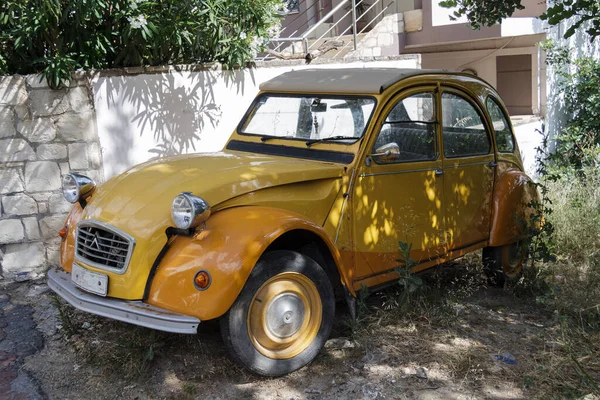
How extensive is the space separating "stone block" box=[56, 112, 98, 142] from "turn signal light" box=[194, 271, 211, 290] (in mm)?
3437

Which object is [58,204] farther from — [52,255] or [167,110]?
[167,110]

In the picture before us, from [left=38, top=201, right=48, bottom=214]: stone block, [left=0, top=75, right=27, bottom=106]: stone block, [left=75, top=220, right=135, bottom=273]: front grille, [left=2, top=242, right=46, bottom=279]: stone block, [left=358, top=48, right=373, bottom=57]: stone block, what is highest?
[left=358, top=48, right=373, bottom=57]: stone block

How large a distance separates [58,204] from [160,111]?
1501mm

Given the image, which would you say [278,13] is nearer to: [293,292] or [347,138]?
[347,138]

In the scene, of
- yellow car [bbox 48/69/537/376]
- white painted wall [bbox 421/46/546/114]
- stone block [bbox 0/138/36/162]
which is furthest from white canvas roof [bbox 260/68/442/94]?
white painted wall [bbox 421/46/546/114]

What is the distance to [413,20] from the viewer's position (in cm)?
1212

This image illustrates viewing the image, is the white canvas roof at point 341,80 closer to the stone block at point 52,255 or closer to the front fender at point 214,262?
the front fender at point 214,262

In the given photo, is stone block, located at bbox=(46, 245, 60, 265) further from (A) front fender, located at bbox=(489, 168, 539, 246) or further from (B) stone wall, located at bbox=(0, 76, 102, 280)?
(A) front fender, located at bbox=(489, 168, 539, 246)

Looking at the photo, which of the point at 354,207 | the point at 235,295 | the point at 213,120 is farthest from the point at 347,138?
the point at 213,120

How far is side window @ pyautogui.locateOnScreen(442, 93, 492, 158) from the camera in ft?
17.3

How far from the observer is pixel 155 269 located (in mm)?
3811

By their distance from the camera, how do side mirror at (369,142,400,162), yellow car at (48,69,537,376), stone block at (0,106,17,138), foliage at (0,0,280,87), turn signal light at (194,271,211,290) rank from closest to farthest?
turn signal light at (194,271,211,290) → yellow car at (48,69,537,376) → side mirror at (369,142,400,162) → foliage at (0,0,280,87) → stone block at (0,106,17,138)

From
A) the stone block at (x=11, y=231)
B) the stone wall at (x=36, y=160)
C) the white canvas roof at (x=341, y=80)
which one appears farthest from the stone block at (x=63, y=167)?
the white canvas roof at (x=341, y=80)

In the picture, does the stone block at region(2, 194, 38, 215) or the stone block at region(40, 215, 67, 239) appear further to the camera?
the stone block at region(40, 215, 67, 239)
